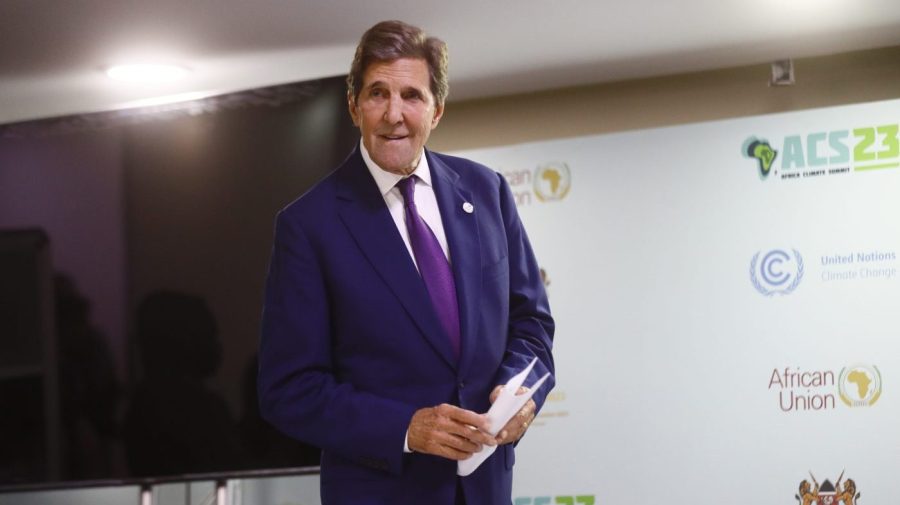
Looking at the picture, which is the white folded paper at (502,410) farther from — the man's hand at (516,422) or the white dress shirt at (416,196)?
the white dress shirt at (416,196)

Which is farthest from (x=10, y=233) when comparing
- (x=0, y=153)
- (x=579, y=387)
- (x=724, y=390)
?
(x=724, y=390)

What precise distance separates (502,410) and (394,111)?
1.67 ft

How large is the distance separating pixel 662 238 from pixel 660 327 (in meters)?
0.36

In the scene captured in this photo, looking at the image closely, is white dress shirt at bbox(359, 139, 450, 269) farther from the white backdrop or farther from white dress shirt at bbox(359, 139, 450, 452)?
the white backdrop

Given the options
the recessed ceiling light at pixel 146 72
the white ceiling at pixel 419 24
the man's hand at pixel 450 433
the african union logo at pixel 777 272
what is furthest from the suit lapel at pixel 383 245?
the recessed ceiling light at pixel 146 72

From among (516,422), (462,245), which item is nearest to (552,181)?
(462,245)

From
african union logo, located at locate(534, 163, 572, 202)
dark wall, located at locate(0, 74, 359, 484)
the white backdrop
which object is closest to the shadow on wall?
dark wall, located at locate(0, 74, 359, 484)

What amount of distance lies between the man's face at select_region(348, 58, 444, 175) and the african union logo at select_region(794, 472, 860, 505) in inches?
117

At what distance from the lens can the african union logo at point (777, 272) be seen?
15.0 feet

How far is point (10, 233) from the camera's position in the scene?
14.9ft

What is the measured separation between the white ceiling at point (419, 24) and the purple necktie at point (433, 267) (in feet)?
7.49

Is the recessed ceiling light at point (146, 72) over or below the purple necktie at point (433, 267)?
over

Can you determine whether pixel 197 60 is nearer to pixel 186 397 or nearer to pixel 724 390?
pixel 186 397

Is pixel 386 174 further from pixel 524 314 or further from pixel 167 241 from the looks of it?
pixel 167 241
